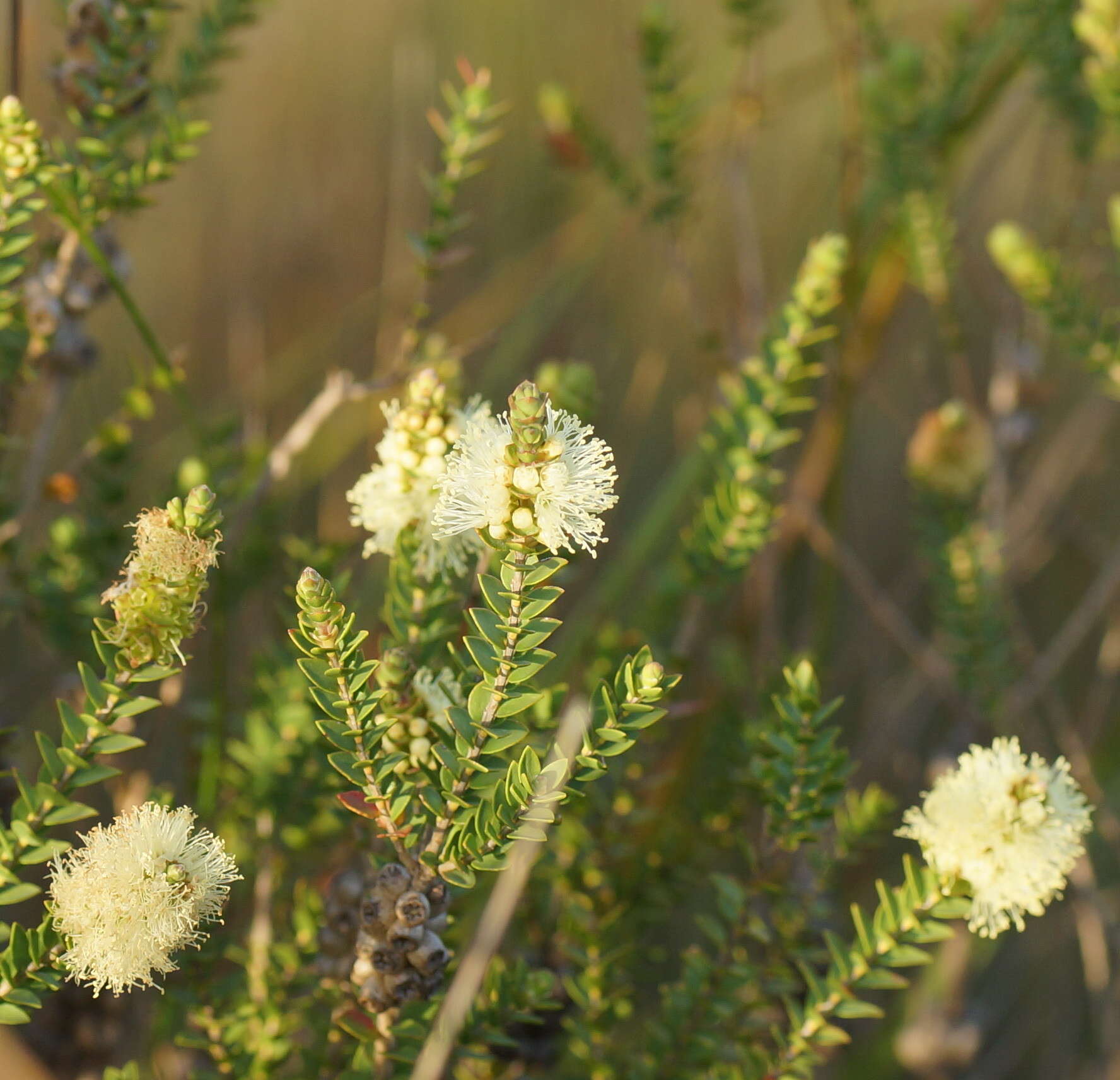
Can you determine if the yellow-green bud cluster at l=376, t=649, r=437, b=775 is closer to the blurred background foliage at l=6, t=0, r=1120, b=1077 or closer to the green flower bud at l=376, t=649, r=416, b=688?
the green flower bud at l=376, t=649, r=416, b=688

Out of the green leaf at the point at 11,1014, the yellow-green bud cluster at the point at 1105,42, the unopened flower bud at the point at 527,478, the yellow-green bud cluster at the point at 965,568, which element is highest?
the yellow-green bud cluster at the point at 1105,42

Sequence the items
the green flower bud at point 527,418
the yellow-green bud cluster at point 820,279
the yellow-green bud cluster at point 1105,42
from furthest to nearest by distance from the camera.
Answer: the yellow-green bud cluster at point 1105,42 < the yellow-green bud cluster at point 820,279 < the green flower bud at point 527,418

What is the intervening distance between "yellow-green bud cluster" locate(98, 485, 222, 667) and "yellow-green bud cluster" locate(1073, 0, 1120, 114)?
25.4 inches

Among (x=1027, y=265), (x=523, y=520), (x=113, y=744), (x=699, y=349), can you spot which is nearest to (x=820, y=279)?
(x=1027, y=265)

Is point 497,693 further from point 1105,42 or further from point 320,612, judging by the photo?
point 1105,42

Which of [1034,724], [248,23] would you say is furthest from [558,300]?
[1034,724]

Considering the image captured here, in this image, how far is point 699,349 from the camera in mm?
1137

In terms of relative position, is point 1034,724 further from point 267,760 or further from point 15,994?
point 15,994

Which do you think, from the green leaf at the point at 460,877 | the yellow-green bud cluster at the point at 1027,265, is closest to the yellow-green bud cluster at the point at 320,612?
the green leaf at the point at 460,877

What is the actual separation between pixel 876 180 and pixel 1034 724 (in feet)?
1.98

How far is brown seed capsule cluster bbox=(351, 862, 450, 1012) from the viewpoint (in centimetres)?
40

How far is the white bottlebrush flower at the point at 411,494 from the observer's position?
0.46 m

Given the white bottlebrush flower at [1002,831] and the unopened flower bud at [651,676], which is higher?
the unopened flower bud at [651,676]

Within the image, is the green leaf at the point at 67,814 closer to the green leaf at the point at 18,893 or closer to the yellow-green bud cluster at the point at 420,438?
the green leaf at the point at 18,893
